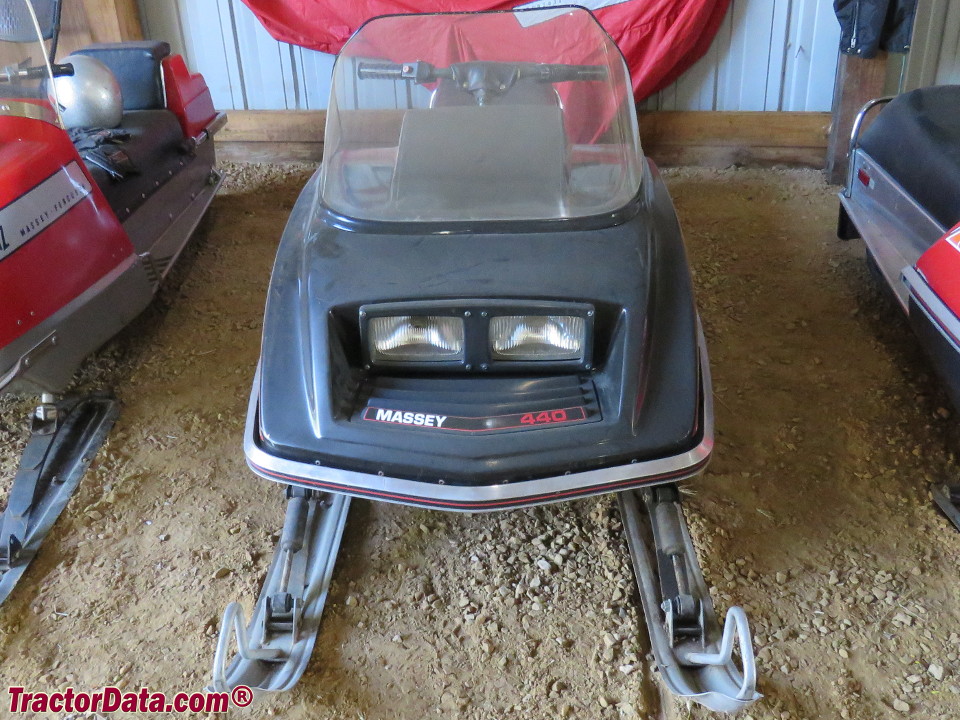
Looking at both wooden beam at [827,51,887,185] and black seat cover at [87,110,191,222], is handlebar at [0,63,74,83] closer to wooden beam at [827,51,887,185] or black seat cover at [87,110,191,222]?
black seat cover at [87,110,191,222]

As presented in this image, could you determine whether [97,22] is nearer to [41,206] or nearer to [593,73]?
[41,206]

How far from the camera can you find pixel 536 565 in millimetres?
2088

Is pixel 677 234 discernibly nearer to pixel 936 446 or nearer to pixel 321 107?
pixel 936 446

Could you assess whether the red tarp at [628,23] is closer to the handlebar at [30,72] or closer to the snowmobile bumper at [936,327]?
the handlebar at [30,72]

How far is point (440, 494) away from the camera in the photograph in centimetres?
173

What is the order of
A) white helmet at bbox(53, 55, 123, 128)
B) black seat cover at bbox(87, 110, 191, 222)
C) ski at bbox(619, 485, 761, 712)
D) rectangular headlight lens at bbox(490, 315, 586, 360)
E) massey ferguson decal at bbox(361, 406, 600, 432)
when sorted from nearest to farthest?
ski at bbox(619, 485, 761, 712), massey ferguson decal at bbox(361, 406, 600, 432), rectangular headlight lens at bbox(490, 315, 586, 360), black seat cover at bbox(87, 110, 191, 222), white helmet at bbox(53, 55, 123, 128)

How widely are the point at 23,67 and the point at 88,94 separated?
67 cm

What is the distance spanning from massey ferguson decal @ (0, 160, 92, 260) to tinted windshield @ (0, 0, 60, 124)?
0.22 m

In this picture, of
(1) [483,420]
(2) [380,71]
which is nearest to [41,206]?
(2) [380,71]

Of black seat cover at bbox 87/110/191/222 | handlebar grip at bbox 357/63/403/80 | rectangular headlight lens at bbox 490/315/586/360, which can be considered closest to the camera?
rectangular headlight lens at bbox 490/315/586/360

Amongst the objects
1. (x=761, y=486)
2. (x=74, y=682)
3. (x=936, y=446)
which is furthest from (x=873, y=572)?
(x=74, y=682)

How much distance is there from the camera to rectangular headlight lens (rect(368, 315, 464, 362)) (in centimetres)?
189

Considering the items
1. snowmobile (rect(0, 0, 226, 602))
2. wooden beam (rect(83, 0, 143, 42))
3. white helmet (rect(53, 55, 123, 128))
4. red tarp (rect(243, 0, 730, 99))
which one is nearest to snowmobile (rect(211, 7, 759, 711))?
snowmobile (rect(0, 0, 226, 602))

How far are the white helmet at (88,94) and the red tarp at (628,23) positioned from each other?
5.17ft
